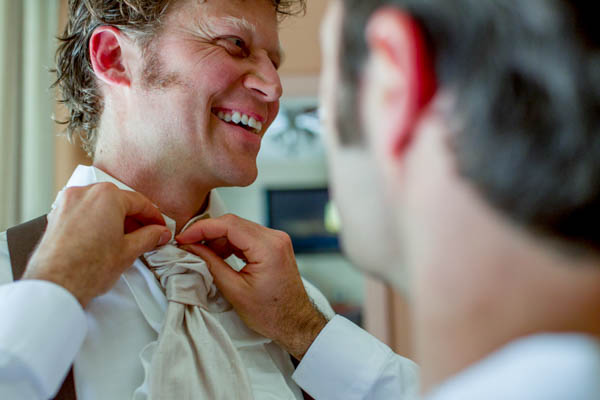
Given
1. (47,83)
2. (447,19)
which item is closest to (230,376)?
(447,19)

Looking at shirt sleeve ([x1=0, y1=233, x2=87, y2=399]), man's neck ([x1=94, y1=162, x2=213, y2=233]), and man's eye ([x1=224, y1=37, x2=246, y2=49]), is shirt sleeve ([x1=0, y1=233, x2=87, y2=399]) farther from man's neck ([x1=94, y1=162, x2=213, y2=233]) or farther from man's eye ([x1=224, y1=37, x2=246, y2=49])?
man's eye ([x1=224, y1=37, x2=246, y2=49])

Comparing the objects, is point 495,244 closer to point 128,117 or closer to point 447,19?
point 447,19

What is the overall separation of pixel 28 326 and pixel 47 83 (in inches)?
72.0

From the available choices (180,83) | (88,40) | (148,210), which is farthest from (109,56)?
(148,210)

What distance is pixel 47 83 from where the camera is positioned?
2391 millimetres

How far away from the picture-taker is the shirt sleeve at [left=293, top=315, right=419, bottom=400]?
3.79 ft

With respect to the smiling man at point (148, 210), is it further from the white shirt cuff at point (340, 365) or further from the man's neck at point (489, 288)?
the man's neck at point (489, 288)

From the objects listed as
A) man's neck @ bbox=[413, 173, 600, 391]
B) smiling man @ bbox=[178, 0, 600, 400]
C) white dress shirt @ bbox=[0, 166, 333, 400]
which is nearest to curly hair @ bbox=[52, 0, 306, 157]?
white dress shirt @ bbox=[0, 166, 333, 400]

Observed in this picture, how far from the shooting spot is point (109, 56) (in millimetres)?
1300

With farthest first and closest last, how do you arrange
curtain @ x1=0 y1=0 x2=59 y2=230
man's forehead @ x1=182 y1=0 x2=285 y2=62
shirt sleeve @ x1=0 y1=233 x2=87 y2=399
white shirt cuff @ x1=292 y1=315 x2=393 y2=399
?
1. curtain @ x1=0 y1=0 x2=59 y2=230
2. man's forehead @ x1=182 y1=0 x2=285 y2=62
3. white shirt cuff @ x1=292 y1=315 x2=393 y2=399
4. shirt sleeve @ x1=0 y1=233 x2=87 y2=399

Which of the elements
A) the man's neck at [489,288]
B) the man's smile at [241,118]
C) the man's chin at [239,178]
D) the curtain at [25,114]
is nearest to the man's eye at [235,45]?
the man's smile at [241,118]

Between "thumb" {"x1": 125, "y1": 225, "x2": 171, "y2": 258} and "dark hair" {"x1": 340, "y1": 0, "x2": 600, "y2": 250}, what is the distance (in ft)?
2.14

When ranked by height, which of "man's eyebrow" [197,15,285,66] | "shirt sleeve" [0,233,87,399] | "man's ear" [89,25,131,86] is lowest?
"shirt sleeve" [0,233,87,399]

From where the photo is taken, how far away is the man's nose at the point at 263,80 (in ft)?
4.22
